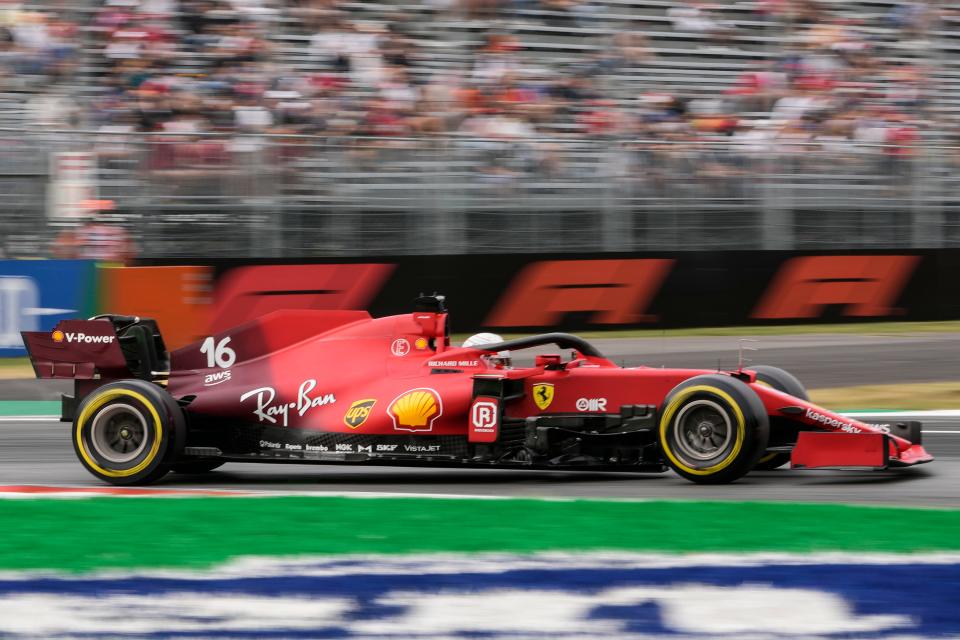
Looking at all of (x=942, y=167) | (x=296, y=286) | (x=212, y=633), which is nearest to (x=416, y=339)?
(x=212, y=633)

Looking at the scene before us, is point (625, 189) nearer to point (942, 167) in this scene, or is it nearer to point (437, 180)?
point (437, 180)

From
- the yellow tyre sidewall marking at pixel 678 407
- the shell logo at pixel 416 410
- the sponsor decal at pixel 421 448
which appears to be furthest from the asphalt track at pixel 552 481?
the shell logo at pixel 416 410

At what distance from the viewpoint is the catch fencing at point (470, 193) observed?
14.2m

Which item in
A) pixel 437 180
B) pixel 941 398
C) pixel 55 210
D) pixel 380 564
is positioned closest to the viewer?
pixel 380 564

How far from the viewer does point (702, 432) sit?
7.07m

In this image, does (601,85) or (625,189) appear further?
(601,85)

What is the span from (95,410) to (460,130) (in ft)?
29.1

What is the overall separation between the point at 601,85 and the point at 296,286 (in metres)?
4.87

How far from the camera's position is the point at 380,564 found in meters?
5.52

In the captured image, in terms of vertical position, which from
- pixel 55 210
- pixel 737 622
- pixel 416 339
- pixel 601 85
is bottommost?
pixel 737 622

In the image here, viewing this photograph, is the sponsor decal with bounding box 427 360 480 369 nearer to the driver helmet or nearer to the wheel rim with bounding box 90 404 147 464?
the driver helmet

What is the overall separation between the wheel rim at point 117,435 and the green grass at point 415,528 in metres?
0.63

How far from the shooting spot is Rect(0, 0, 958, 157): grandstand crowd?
15.1 metres

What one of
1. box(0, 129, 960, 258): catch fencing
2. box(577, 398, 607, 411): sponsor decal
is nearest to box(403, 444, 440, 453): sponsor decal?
box(577, 398, 607, 411): sponsor decal
